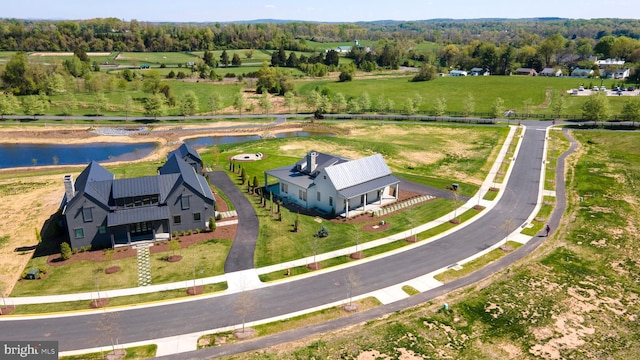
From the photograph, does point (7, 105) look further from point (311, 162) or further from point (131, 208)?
point (311, 162)

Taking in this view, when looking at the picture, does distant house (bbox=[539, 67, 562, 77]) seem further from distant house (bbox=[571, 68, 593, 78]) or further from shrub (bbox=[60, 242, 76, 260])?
shrub (bbox=[60, 242, 76, 260])

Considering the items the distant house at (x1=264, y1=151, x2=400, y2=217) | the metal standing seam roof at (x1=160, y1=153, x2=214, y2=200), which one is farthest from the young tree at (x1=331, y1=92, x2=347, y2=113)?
the metal standing seam roof at (x1=160, y1=153, x2=214, y2=200)

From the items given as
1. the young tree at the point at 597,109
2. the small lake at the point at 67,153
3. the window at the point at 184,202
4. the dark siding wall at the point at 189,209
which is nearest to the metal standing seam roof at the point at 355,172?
the dark siding wall at the point at 189,209

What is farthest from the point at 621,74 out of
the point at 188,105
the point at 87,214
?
the point at 87,214

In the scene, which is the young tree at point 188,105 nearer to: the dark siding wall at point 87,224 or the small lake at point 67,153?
the small lake at point 67,153

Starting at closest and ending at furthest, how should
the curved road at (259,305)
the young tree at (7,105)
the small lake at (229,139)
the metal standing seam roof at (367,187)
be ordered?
the curved road at (259,305) → the metal standing seam roof at (367,187) → the small lake at (229,139) → the young tree at (7,105)

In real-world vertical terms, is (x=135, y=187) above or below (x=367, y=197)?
above

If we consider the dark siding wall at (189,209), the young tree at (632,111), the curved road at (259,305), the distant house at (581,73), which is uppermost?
the distant house at (581,73)
